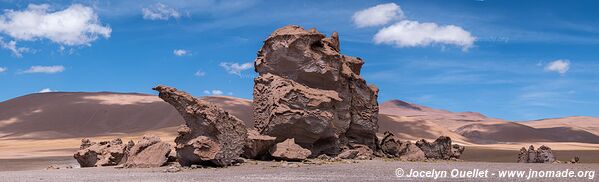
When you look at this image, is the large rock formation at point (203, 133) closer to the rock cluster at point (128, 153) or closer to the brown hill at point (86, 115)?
the rock cluster at point (128, 153)

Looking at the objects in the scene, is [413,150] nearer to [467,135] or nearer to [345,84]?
[345,84]

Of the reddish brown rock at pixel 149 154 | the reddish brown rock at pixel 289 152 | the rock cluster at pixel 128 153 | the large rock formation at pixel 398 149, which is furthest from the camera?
the large rock formation at pixel 398 149

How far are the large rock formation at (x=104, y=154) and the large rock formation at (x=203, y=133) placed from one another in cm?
415

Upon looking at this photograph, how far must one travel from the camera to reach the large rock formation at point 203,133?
14.7 meters

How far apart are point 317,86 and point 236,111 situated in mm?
63806

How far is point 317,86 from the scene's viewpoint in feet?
63.0

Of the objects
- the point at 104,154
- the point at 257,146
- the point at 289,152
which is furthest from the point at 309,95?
the point at 104,154

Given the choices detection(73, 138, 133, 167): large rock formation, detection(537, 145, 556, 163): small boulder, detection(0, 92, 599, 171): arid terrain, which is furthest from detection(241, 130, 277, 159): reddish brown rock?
detection(0, 92, 599, 171): arid terrain

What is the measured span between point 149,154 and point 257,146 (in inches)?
117

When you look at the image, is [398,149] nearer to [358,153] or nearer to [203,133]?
[358,153]

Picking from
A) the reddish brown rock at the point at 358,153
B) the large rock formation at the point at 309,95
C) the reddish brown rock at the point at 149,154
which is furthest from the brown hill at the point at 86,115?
the reddish brown rock at the point at 149,154

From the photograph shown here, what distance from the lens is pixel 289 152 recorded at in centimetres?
1633

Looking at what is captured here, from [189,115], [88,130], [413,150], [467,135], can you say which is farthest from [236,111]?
[189,115]

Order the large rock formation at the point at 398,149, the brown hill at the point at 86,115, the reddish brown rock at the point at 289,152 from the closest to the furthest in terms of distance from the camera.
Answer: the reddish brown rock at the point at 289,152, the large rock formation at the point at 398,149, the brown hill at the point at 86,115
